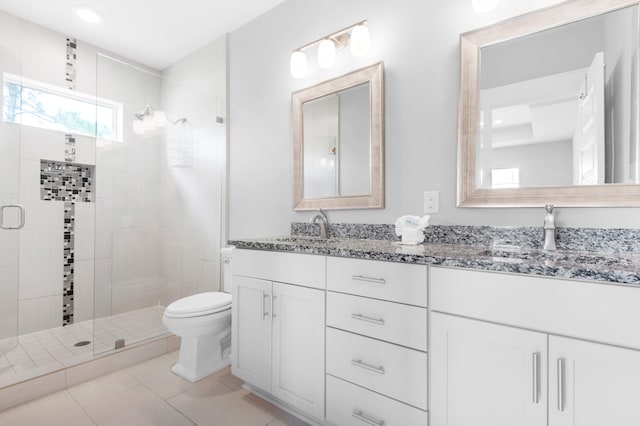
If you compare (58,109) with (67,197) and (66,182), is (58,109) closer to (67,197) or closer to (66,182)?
(66,182)

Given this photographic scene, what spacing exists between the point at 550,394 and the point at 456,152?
1.03 metres

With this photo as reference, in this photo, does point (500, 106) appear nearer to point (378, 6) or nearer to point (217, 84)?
point (378, 6)

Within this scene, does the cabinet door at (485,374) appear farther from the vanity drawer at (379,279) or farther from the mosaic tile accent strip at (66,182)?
the mosaic tile accent strip at (66,182)

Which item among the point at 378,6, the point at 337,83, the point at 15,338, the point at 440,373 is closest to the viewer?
the point at 440,373

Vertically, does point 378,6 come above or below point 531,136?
above

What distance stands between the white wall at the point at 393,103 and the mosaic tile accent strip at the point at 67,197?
60.6 inches

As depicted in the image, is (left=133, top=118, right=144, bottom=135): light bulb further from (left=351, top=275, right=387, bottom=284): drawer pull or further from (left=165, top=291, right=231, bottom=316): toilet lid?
(left=351, top=275, right=387, bottom=284): drawer pull

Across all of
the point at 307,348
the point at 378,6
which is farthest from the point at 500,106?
the point at 307,348

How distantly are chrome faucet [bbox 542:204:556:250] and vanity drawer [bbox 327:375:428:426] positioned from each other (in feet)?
2.66

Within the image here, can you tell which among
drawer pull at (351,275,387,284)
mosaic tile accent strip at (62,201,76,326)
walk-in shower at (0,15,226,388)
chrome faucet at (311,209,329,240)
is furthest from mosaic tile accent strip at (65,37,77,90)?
drawer pull at (351,275,387,284)

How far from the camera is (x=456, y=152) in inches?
59.6

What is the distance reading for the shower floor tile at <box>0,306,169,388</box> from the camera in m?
1.87

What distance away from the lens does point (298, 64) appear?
81.5 inches

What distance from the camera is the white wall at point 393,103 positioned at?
150 centimetres
